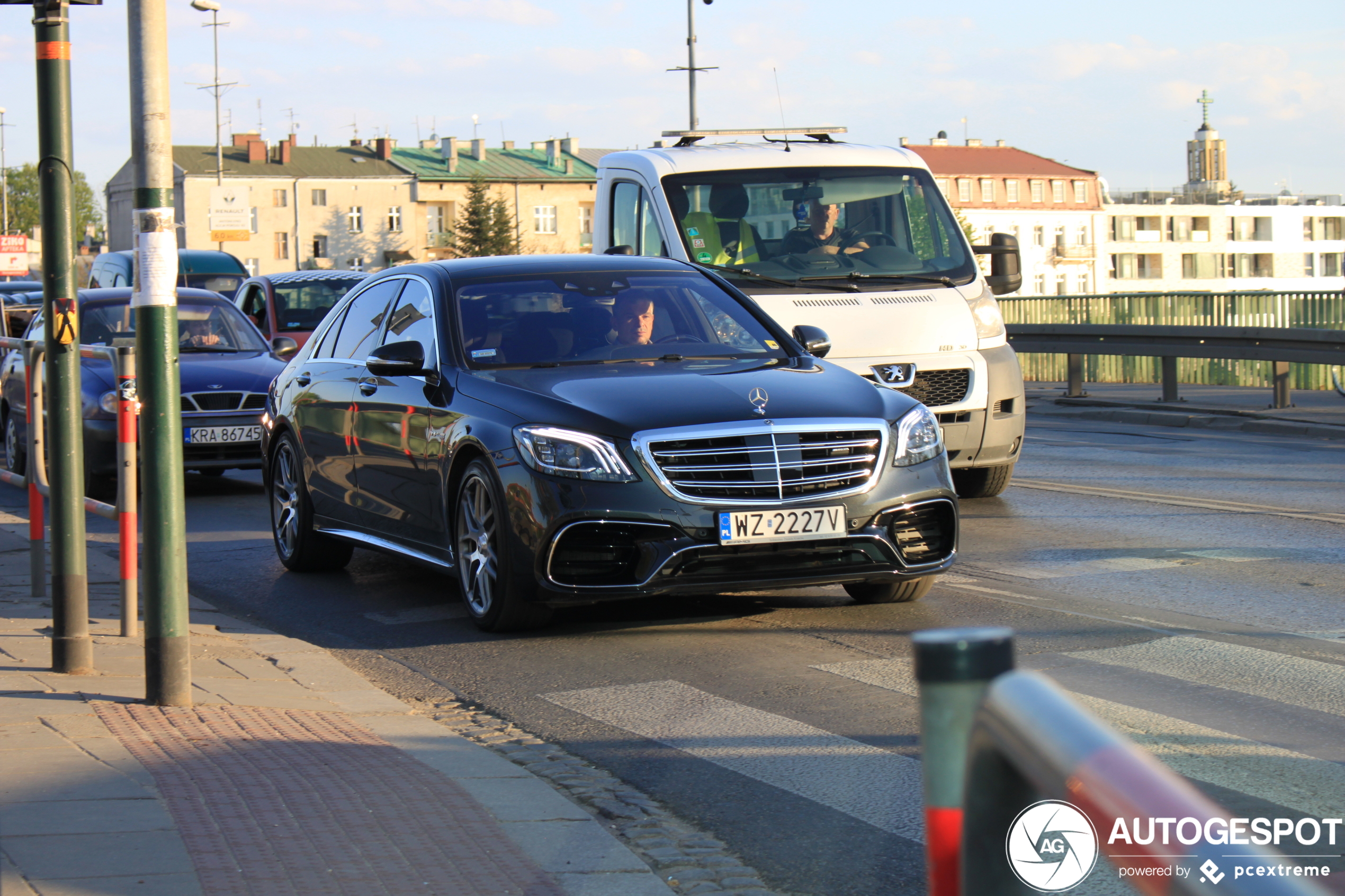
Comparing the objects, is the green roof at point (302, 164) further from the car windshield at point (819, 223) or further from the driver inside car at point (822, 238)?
the driver inside car at point (822, 238)

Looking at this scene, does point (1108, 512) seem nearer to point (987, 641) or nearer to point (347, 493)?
point (347, 493)

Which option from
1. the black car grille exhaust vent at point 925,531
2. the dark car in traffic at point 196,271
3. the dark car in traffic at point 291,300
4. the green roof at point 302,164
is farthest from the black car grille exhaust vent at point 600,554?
the green roof at point 302,164

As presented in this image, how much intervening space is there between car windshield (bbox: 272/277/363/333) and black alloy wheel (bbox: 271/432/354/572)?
34.1 ft

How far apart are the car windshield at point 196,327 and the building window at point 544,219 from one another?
11038cm

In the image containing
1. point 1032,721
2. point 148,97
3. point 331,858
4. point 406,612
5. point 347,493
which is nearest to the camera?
point 1032,721

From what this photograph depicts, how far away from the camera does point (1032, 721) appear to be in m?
1.22

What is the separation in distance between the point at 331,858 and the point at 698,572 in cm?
298

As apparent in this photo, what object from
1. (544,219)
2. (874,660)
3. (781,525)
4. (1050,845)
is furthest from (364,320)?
(544,219)

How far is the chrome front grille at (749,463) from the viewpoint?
6.64 m

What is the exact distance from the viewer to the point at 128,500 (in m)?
6.66

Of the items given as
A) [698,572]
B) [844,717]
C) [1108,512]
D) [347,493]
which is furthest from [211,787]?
[1108,512]

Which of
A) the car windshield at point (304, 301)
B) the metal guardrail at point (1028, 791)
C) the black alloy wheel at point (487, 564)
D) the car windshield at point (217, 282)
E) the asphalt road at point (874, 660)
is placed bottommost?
the asphalt road at point (874, 660)

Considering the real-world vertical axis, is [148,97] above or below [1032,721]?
above

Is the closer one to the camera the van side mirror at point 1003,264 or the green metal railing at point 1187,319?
the van side mirror at point 1003,264
